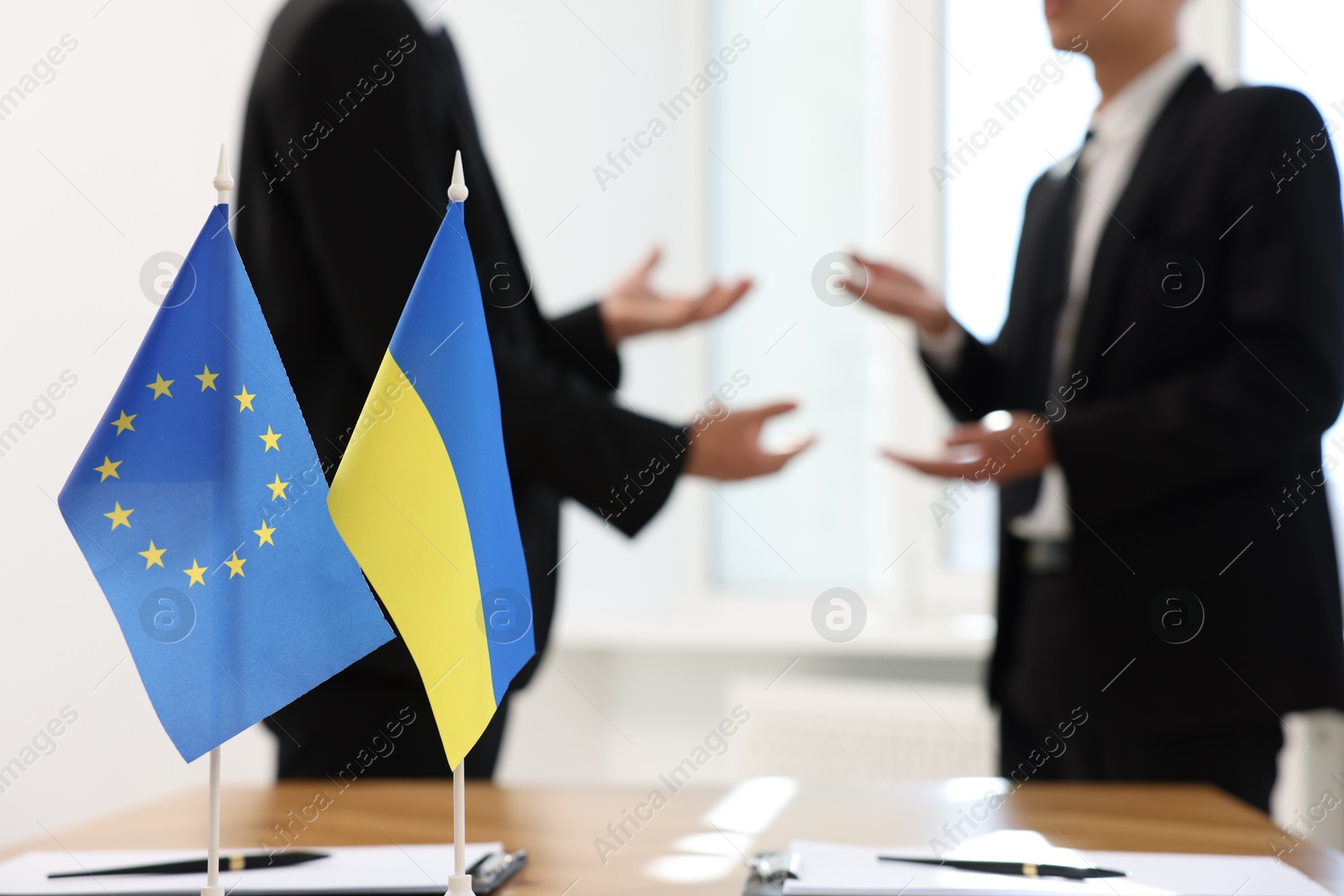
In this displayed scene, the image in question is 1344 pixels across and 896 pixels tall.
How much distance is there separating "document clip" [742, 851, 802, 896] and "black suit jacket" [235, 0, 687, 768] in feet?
1.28

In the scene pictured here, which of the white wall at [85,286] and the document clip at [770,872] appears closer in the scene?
the document clip at [770,872]

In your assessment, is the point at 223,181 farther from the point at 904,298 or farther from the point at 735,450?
the point at 904,298

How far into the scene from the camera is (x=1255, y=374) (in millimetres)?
1226

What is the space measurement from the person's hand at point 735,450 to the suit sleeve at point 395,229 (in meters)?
0.06

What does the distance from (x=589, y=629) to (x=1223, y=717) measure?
174cm

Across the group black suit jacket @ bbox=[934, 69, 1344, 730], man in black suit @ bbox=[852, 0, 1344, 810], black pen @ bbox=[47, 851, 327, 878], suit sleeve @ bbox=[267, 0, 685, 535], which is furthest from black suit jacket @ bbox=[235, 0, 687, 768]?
black suit jacket @ bbox=[934, 69, 1344, 730]

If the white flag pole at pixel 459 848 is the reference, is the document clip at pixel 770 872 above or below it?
below

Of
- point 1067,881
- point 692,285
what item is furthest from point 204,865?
point 692,285

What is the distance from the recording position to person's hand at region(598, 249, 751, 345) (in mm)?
1394

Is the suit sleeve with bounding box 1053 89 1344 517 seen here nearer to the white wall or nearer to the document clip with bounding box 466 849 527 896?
the document clip with bounding box 466 849 527 896

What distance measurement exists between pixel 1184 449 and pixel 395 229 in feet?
2.99

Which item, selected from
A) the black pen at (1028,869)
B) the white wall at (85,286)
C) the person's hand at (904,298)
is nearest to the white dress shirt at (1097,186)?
the person's hand at (904,298)

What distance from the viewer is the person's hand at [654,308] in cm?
139

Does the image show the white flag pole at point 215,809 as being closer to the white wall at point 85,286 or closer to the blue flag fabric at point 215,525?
the blue flag fabric at point 215,525
